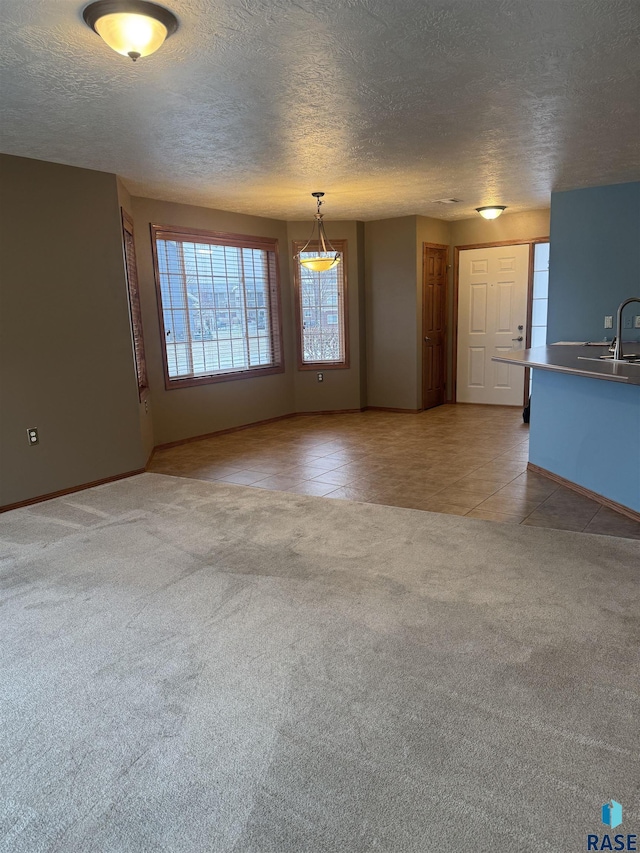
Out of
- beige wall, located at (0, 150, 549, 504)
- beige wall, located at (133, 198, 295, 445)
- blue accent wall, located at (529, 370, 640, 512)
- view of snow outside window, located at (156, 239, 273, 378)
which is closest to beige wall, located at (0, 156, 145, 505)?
beige wall, located at (0, 150, 549, 504)

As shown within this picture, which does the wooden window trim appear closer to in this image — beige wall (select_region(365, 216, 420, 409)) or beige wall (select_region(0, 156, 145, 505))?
beige wall (select_region(0, 156, 145, 505))

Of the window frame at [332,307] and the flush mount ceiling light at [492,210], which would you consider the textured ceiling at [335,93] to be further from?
the window frame at [332,307]

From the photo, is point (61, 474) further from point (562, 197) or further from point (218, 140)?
point (562, 197)

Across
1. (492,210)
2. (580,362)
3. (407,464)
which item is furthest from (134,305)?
(492,210)

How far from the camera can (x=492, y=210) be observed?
21.0 ft

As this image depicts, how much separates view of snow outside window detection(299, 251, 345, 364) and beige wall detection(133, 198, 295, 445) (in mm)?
207

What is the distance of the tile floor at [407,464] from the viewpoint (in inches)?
151

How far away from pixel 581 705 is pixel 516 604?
65 centimetres

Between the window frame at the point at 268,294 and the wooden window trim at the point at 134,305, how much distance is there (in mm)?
270

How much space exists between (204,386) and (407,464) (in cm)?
249

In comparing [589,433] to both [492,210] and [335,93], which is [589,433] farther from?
[492,210]

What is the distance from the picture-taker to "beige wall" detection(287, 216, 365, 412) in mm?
7113

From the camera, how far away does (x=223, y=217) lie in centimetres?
619

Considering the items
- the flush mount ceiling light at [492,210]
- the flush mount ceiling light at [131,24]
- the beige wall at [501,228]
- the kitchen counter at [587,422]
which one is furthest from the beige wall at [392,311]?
the flush mount ceiling light at [131,24]
